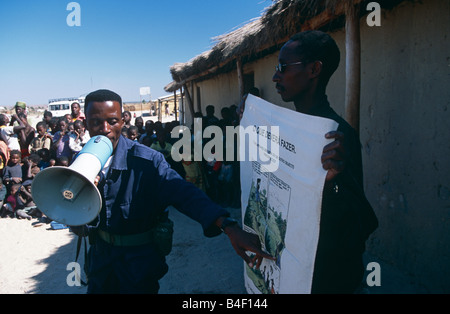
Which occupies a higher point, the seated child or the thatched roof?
the thatched roof

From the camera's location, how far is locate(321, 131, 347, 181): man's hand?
3.48 ft

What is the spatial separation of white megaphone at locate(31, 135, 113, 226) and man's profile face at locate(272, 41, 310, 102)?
91 cm

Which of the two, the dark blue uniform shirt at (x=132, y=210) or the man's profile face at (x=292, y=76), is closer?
the man's profile face at (x=292, y=76)

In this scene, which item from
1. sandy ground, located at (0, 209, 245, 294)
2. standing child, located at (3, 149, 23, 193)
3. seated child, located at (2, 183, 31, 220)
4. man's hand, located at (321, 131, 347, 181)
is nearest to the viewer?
man's hand, located at (321, 131, 347, 181)

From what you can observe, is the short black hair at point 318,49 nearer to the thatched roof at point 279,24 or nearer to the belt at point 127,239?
the belt at point 127,239

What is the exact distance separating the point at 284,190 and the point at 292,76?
0.53 meters

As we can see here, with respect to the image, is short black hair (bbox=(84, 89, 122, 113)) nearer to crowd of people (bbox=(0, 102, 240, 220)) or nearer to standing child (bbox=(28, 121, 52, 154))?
crowd of people (bbox=(0, 102, 240, 220))

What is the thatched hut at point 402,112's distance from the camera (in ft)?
8.76

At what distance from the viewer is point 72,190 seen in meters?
1.42

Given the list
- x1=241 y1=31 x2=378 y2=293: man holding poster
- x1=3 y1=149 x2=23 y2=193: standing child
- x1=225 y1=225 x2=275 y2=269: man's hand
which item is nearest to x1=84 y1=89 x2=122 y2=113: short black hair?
x1=241 y1=31 x2=378 y2=293: man holding poster

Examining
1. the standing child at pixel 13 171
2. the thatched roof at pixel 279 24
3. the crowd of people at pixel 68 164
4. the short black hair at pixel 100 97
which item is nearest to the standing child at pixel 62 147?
the crowd of people at pixel 68 164
